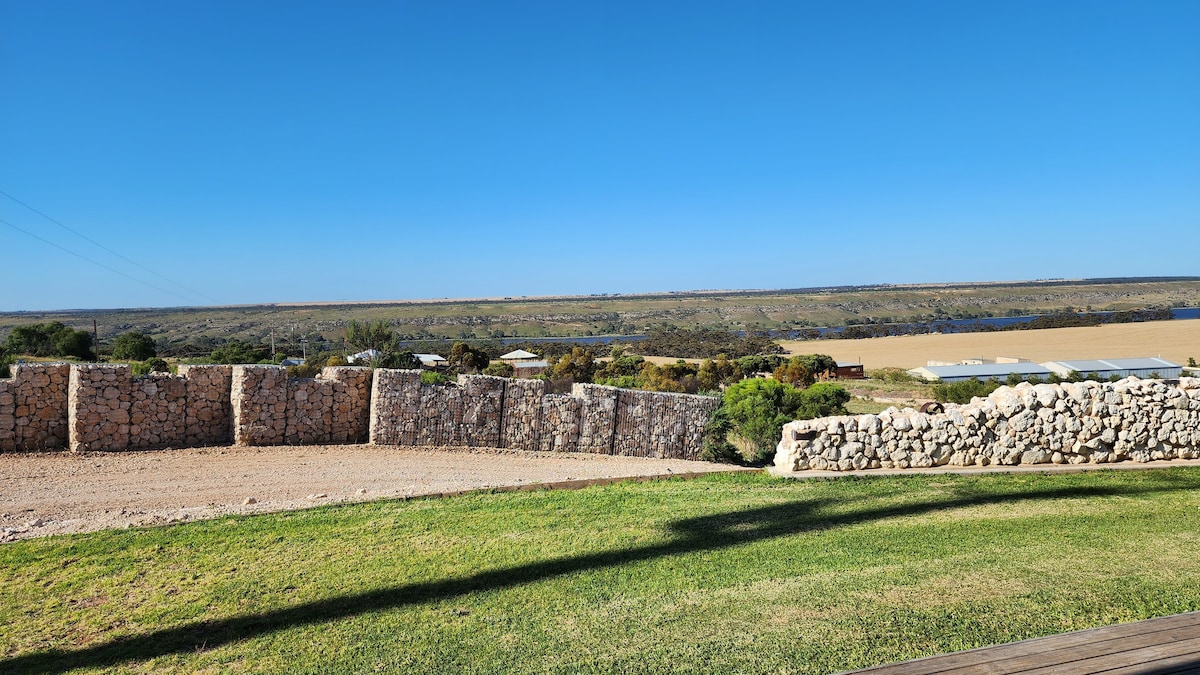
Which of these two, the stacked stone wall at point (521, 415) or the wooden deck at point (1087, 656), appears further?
the stacked stone wall at point (521, 415)

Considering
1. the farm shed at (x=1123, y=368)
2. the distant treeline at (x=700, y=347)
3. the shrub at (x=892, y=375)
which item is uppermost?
the farm shed at (x=1123, y=368)

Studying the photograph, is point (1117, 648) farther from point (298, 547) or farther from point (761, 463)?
point (761, 463)

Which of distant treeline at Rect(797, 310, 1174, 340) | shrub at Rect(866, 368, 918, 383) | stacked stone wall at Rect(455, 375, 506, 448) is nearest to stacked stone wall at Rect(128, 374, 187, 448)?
stacked stone wall at Rect(455, 375, 506, 448)

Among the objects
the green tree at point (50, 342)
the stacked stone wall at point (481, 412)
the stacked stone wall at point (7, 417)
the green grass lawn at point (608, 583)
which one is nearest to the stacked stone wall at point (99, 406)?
the stacked stone wall at point (7, 417)

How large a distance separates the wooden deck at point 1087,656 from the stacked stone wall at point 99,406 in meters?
14.1

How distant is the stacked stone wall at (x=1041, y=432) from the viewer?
1080cm

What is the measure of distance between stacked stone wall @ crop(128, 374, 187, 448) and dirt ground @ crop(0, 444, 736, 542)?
1.22ft

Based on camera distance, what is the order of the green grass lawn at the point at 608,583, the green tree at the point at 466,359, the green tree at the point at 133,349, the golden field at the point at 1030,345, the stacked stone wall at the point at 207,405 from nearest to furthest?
the green grass lawn at the point at 608,583
the stacked stone wall at the point at 207,405
the green tree at the point at 133,349
the green tree at the point at 466,359
the golden field at the point at 1030,345

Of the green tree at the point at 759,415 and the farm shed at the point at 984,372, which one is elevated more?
the green tree at the point at 759,415

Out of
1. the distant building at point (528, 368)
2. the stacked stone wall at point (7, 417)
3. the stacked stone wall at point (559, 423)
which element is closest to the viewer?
the stacked stone wall at point (7, 417)

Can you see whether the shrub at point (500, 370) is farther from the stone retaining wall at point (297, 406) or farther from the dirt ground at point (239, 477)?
the dirt ground at point (239, 477)

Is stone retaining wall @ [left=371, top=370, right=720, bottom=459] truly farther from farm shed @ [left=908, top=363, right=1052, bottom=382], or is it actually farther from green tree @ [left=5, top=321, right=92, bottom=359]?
green tree @ [left=5, top=321, right=92, bottom=359]

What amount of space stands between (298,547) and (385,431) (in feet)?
26.3

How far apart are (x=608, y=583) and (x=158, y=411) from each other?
11375 mm
